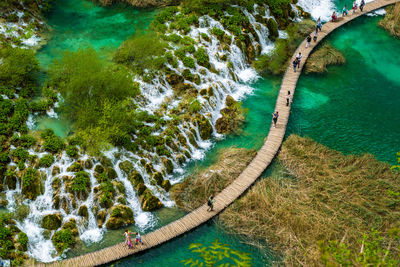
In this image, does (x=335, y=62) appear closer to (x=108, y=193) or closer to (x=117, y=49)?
(x=117, y=49)

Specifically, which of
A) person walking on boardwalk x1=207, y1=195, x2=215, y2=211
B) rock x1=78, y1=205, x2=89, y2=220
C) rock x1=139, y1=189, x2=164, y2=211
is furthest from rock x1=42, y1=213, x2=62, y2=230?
person walking on boardwalk x1=207, y1=195, x2=215, y2=211

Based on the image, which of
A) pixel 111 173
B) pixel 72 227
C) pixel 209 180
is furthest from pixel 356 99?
pixel 72 227

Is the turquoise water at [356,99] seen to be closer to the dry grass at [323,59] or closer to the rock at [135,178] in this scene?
the dry grass at [323,59]

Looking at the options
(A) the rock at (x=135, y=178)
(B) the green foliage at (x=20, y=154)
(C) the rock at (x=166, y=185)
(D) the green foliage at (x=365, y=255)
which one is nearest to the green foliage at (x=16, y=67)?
(B) the green foliage at (x=20, y=154)

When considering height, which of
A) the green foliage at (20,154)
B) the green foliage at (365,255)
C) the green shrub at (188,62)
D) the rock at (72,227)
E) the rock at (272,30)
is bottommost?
the rock at (72,227)

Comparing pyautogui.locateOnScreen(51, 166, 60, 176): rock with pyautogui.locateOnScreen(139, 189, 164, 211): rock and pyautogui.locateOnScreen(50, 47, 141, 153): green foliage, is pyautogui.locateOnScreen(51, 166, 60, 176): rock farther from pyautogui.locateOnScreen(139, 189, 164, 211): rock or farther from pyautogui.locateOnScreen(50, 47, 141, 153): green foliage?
pyautogui.locateOnScreen(139, 189, 164, 211): rock

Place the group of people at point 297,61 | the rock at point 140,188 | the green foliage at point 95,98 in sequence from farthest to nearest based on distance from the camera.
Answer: the group of people at point 297,61 < the green foliage at point 95,98 < the rock at point 140,188

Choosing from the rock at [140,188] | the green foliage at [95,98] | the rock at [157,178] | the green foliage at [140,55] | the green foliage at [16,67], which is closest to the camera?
the rock at [140,188]
